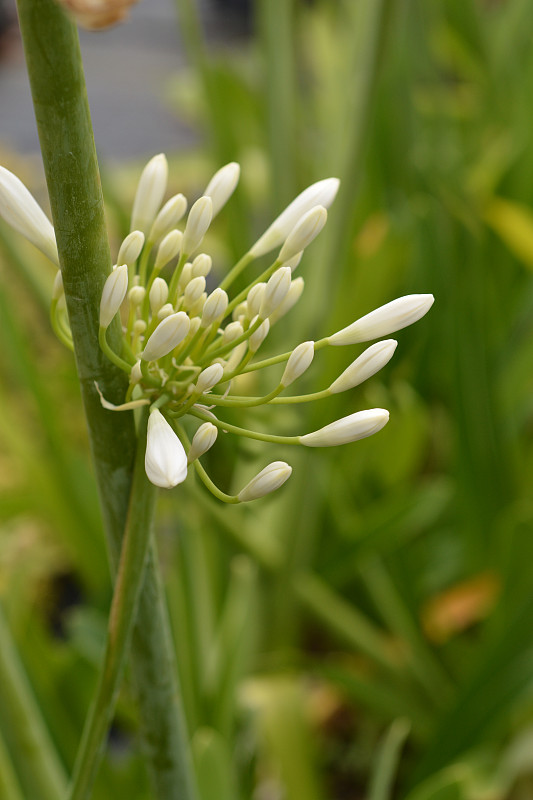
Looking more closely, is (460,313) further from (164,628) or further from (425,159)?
(164,628)

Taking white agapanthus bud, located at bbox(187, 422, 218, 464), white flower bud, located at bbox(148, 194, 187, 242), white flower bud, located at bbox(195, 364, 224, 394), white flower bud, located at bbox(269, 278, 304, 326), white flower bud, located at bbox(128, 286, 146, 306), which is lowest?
white agapanthus bud, located at bbox(187, 422, 218, 464)

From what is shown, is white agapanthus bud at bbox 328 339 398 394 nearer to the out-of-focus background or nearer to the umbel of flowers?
the umbel of flowers

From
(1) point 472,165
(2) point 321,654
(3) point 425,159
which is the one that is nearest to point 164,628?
(2) point 321,654

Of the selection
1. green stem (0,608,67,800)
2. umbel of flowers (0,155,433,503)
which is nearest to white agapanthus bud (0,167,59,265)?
umbel of flowers (0,155,433,503)

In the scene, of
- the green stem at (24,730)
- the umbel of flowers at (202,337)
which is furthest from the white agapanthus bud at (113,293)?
the green stem at (24,730)

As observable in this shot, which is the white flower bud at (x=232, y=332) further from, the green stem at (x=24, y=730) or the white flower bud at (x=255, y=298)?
the green stem at (x=24, y=730)

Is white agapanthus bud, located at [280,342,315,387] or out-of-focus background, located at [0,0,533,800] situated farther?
out-of-focus background, located at [0,0,533,800]
